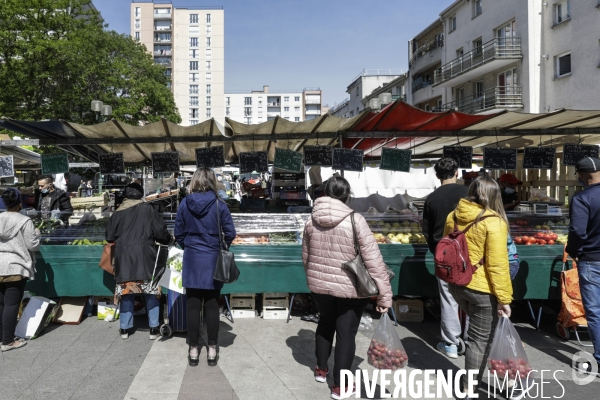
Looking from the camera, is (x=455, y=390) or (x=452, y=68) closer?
(x=455, y=390)

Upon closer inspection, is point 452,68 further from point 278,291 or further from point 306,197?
point 278,291

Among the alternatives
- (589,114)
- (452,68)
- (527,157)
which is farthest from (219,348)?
(452,68)

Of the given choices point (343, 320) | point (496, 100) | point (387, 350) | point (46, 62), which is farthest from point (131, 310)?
point (496, 100)

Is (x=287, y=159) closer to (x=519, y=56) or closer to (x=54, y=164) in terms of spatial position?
(x=54, y=164)

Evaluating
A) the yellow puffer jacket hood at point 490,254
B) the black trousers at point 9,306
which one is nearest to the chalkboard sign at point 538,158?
the yellow puffer jacket hood at point 490,254

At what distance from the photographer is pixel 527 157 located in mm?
7824

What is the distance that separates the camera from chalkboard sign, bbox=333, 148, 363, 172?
23.2ft

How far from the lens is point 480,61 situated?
81.8 feet

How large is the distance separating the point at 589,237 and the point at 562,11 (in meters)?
20.9

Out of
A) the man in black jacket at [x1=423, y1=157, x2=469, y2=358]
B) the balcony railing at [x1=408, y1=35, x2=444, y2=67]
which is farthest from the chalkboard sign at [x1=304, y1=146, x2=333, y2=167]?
the balcony railing at [x1=408, y1=35, x2=444, y2=67]

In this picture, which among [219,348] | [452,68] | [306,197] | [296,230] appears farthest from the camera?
[452,68]

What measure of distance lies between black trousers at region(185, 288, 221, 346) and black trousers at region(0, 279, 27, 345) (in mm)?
1910

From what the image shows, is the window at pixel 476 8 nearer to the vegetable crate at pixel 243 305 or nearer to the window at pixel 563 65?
the window at pixel 563 65

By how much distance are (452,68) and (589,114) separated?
934 inches
